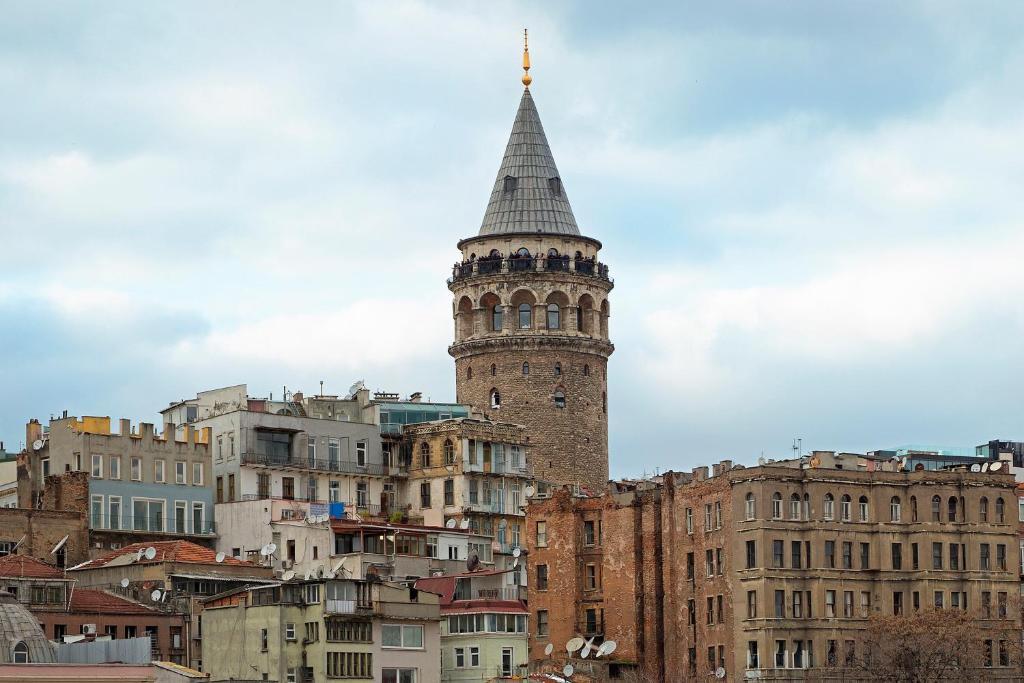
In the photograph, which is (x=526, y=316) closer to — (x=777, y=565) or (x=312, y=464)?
(x=312, y=464)

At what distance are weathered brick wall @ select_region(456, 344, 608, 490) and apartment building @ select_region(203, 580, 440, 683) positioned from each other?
4247 centimetres

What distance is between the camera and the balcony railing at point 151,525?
134 meters

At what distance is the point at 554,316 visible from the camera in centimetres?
16325

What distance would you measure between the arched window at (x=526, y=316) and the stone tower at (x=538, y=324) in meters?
0.06

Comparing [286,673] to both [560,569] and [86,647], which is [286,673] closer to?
[86,647]

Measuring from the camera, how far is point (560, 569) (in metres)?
138

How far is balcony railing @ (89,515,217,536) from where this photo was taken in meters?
134

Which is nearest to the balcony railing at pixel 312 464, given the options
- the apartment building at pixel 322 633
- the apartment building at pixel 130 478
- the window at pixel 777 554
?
the apartment building at pixel 130 478

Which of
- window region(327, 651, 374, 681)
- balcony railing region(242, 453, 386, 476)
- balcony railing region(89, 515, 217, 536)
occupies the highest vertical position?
balcony railing region(242, 453, 386, 476)

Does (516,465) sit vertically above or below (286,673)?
above

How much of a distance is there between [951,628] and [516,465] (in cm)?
3162

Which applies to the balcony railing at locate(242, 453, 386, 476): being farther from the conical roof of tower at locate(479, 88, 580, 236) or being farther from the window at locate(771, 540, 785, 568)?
the window at locate(771, 540, 785, 568)

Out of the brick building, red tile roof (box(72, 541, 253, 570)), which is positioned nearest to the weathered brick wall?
the brick building

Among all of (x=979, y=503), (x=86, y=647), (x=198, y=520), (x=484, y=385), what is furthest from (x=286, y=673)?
(x=484, y=385)
